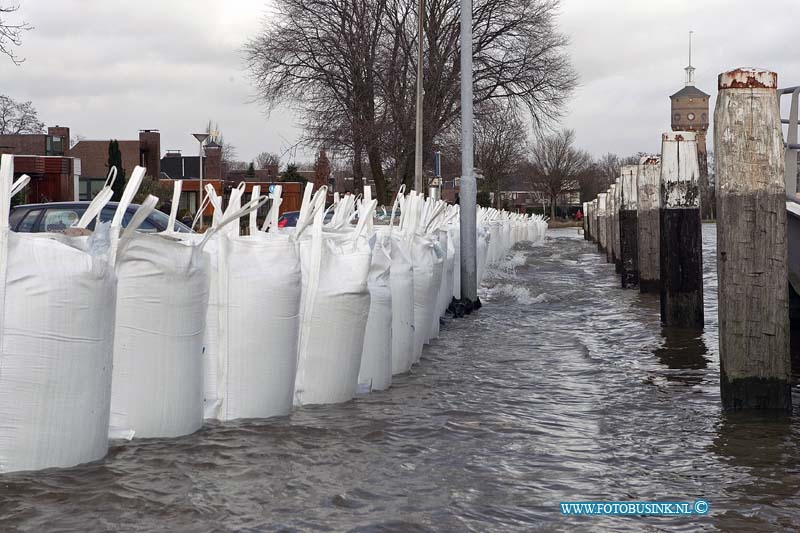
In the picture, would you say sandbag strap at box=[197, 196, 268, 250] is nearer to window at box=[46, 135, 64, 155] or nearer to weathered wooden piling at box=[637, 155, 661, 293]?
weathered wooden piling at box=[637, 155, 661, 293]

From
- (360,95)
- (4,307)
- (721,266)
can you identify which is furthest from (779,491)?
(360,95)

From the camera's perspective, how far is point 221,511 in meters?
4.18

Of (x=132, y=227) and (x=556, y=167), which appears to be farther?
(x=556, y=167)

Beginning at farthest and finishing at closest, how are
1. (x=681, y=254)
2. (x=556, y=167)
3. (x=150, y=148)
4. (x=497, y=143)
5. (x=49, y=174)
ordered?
1. (x=556, y=167)
2. (x=150, y=148)
3. (x=497, y=143)
4. (x=49, y=174)
5. (x=681, y=254)

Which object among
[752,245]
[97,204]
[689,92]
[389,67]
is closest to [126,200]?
[97,204]

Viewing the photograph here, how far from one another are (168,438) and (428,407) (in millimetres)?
2051

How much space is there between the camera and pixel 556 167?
9900cm

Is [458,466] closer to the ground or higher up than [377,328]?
closer to the ground

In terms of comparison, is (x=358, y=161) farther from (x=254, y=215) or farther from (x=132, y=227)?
(x=132, y=227)

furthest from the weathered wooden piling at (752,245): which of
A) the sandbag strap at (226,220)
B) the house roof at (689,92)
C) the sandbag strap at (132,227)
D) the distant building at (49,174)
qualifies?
the house roof at (689,92)

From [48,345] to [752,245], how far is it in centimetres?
395

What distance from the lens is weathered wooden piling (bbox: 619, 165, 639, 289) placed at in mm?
18566

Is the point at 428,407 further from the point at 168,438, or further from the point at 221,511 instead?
the point at 221,511

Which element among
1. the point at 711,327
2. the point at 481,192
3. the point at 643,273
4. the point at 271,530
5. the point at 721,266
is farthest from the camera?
the point at 481,192
